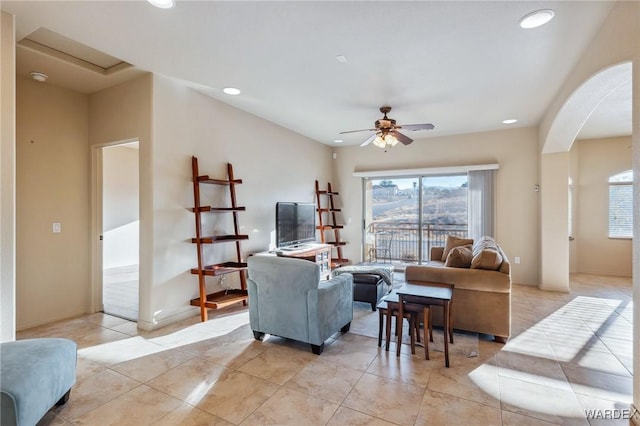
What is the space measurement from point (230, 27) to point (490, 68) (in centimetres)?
257

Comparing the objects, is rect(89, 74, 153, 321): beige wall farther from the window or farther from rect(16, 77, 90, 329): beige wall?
the window

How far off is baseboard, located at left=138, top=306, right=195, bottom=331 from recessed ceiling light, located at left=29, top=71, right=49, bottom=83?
2.94 metres

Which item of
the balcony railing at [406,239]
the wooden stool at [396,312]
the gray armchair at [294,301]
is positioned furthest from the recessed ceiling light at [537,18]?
the balcony railing at [406,239]

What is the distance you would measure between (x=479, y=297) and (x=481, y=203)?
126 inches

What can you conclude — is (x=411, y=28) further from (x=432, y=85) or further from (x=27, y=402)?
(x=27, y=402)

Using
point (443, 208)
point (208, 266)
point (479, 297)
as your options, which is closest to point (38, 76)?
point (208, 266)

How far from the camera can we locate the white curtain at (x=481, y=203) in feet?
18.9

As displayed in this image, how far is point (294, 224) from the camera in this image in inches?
208

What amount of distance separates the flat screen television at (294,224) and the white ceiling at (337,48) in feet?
5.39

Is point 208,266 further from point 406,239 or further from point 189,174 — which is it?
point 406,239

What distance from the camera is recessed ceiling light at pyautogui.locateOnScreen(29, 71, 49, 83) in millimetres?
3358

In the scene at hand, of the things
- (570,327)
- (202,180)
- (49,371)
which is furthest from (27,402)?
(570,327)

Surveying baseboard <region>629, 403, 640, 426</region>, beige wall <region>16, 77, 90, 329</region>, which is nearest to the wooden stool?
baseboard <region>629, 403, 640, 426</region>

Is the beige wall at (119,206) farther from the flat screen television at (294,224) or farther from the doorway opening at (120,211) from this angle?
the flat screen television at (294,224)
